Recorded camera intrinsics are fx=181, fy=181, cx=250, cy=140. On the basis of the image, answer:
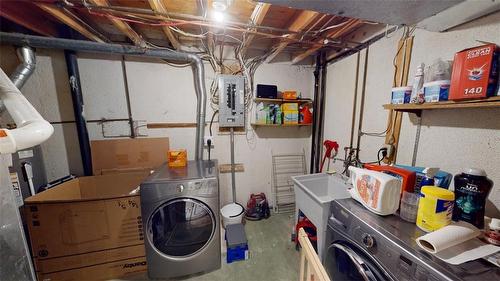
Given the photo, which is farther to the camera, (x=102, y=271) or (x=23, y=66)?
(x=23, y=66)

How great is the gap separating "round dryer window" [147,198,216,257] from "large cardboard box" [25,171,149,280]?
197mm

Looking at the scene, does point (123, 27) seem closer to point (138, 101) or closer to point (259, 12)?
point (138, 101)

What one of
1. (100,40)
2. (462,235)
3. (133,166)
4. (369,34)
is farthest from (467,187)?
(100,40)

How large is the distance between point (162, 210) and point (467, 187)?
1860 millimetres

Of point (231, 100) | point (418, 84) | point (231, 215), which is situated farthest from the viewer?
point (231, 100)

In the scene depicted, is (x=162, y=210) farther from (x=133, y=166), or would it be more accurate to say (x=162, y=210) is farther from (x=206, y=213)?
(x=133, y=166)

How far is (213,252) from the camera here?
5.24 ft

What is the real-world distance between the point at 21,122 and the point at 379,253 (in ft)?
4.54

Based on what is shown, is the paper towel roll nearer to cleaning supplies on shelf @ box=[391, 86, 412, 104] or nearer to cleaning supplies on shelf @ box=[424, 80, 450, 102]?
cleaning supplies on shelf @ box=[424, 80, 450, 102]

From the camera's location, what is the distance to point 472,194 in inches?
30.2

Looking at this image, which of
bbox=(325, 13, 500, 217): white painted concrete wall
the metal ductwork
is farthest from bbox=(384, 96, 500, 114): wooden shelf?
the metal ductwork

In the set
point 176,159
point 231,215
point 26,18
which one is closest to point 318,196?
point 231,215

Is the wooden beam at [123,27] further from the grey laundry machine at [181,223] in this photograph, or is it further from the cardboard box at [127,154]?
the grey laundry machine at [181,223]

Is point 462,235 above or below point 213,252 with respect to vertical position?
above
